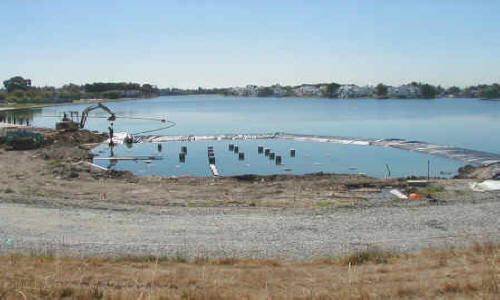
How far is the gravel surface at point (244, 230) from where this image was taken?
40.5 feet

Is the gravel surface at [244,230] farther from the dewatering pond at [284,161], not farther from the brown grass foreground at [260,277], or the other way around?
the dewatering pond at [284,161]

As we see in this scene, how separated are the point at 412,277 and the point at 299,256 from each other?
3539 mm

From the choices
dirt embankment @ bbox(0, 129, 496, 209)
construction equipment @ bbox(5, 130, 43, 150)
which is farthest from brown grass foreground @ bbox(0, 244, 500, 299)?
construction equipment @ bbox(5, 130, 43, 150)

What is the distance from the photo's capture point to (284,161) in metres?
43.2

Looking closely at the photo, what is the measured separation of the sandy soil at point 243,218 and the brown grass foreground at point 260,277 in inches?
64.5

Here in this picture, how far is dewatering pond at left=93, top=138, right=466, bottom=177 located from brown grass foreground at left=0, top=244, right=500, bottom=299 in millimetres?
25576

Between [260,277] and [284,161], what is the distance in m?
34.1

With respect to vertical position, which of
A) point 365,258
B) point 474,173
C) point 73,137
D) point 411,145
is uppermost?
point 73,137

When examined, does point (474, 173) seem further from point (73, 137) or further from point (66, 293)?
point (73, 137)

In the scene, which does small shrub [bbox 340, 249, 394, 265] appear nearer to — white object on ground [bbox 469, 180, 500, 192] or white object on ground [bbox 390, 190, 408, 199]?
white object on ground [bbox 390, 190, 408, 199]

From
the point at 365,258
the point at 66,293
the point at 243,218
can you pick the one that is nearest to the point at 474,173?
the point at 243,218

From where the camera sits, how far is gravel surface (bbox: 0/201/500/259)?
1235 centimetres

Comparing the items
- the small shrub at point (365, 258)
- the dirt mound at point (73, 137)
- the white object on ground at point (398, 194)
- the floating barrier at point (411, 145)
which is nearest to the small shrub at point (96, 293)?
the small shrub at point (365, 258)

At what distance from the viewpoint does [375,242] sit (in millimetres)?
13023
